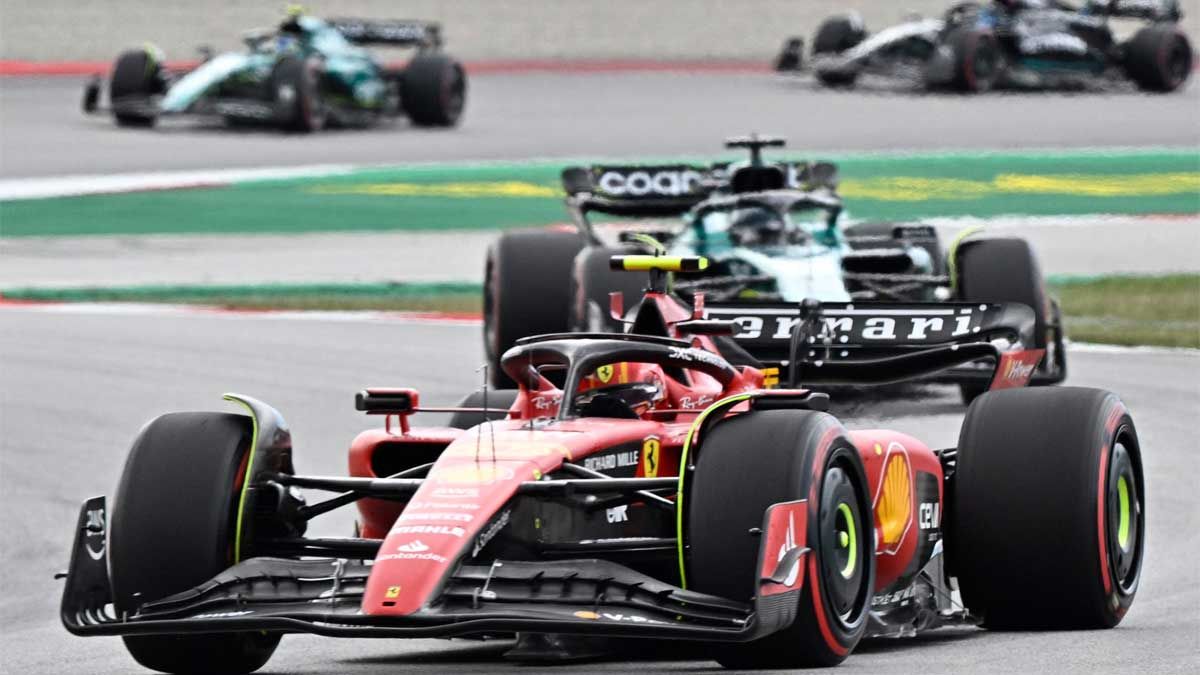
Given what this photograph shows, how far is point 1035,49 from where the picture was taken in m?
37.9

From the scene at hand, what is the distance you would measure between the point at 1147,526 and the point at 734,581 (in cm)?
513

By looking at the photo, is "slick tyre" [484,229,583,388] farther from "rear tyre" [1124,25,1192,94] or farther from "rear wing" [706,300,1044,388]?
"rear tyre" [1124,25,1192,94]

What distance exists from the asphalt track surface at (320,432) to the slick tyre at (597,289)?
36.2 inches

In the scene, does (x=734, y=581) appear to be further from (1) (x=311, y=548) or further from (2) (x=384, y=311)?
(2) (x=384, y=311)


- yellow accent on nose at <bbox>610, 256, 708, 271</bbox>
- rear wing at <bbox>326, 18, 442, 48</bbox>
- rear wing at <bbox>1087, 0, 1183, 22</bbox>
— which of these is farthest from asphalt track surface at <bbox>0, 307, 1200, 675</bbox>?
rear wing at <bbox>1087, 0, 1183, 22</bbox>

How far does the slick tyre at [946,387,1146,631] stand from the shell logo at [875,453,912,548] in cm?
31

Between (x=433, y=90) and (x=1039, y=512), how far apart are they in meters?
26.3

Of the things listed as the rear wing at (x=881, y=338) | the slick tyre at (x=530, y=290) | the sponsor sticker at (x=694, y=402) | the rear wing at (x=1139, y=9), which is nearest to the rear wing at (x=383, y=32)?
the rear wing at (x=1139, y=9)

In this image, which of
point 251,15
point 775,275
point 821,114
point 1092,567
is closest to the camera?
point 1092,567

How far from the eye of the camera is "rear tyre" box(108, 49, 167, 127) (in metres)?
33.6

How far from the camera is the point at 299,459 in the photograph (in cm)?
1399

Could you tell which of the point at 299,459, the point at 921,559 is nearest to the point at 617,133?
the point at 299,459

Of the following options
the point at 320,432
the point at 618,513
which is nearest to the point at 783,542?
the point at 618,513

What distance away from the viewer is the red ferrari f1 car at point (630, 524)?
7.44 metres
